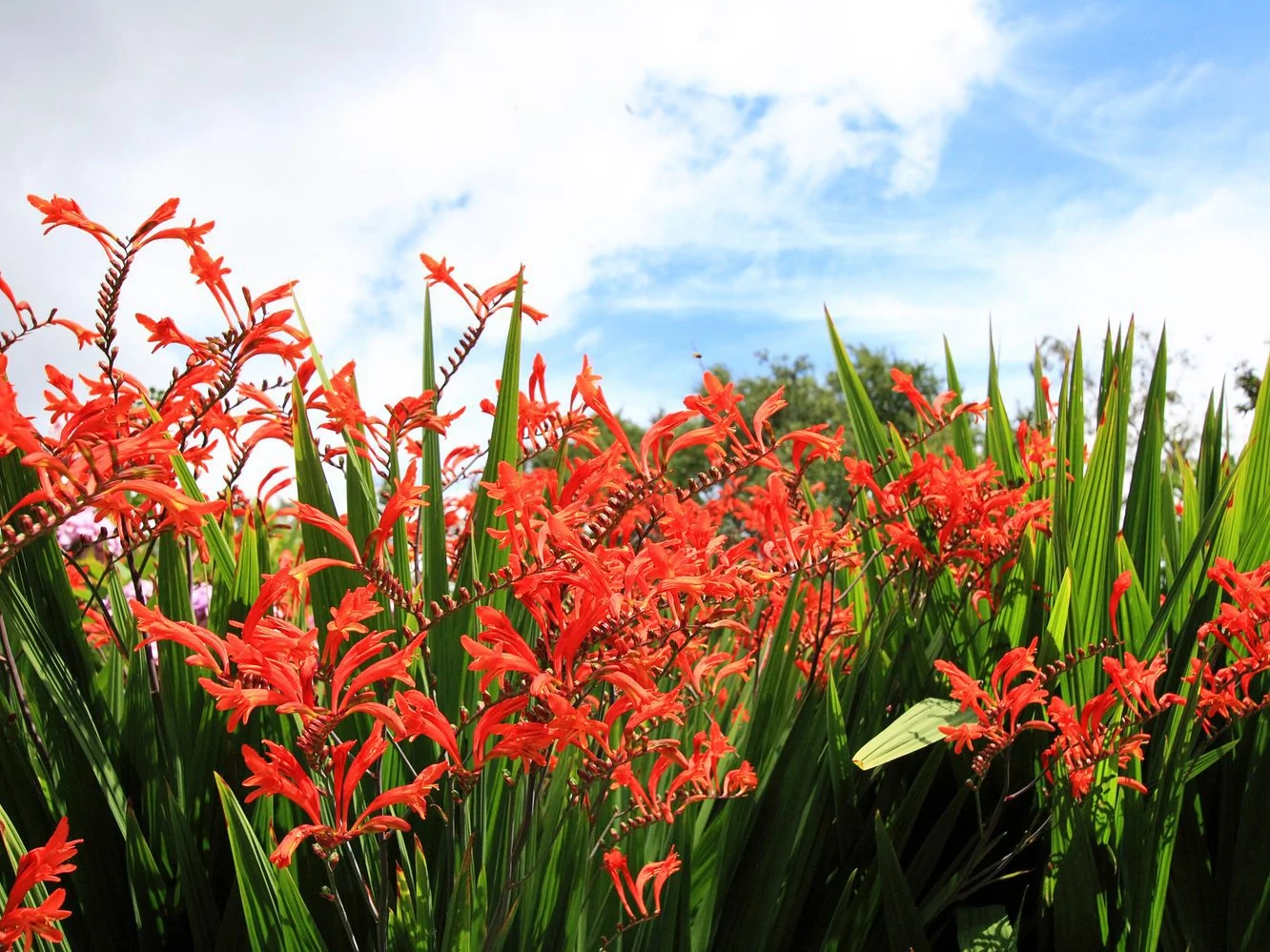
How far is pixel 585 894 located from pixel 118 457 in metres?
1.04

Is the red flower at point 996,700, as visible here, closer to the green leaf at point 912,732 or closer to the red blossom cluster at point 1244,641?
the green leaf at point 912,732

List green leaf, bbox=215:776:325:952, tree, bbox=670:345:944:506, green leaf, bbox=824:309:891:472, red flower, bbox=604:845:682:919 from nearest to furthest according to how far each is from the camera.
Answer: green leaf, bbox=215:776:325:952 < red flower, bbox=604:845:682:919 < green leaf, bbox=824:309:891:472 < tree, bbox=670:345:944:506

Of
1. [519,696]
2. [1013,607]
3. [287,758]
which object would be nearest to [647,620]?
[519,696]

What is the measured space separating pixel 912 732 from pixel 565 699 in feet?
3.63

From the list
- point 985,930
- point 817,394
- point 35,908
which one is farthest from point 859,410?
point 817,394

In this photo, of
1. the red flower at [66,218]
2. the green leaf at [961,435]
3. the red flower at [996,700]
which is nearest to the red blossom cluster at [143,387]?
the red flower at [66,218]

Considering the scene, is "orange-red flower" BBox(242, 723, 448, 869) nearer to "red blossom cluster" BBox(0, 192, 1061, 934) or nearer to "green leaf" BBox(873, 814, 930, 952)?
"red blossom cluster" BBox(0, 192, 1061, 934)

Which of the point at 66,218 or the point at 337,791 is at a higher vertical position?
the point at 66,218

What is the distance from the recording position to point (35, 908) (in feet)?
3.60

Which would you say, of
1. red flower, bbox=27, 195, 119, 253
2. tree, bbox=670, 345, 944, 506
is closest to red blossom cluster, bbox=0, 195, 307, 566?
red flower, bbox=27, 195, 119, 253

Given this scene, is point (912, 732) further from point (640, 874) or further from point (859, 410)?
point (859, 410)

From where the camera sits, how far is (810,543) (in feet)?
6.03

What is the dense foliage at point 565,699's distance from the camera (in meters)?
1.14

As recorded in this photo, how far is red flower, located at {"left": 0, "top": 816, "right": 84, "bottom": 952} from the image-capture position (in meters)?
1.06
